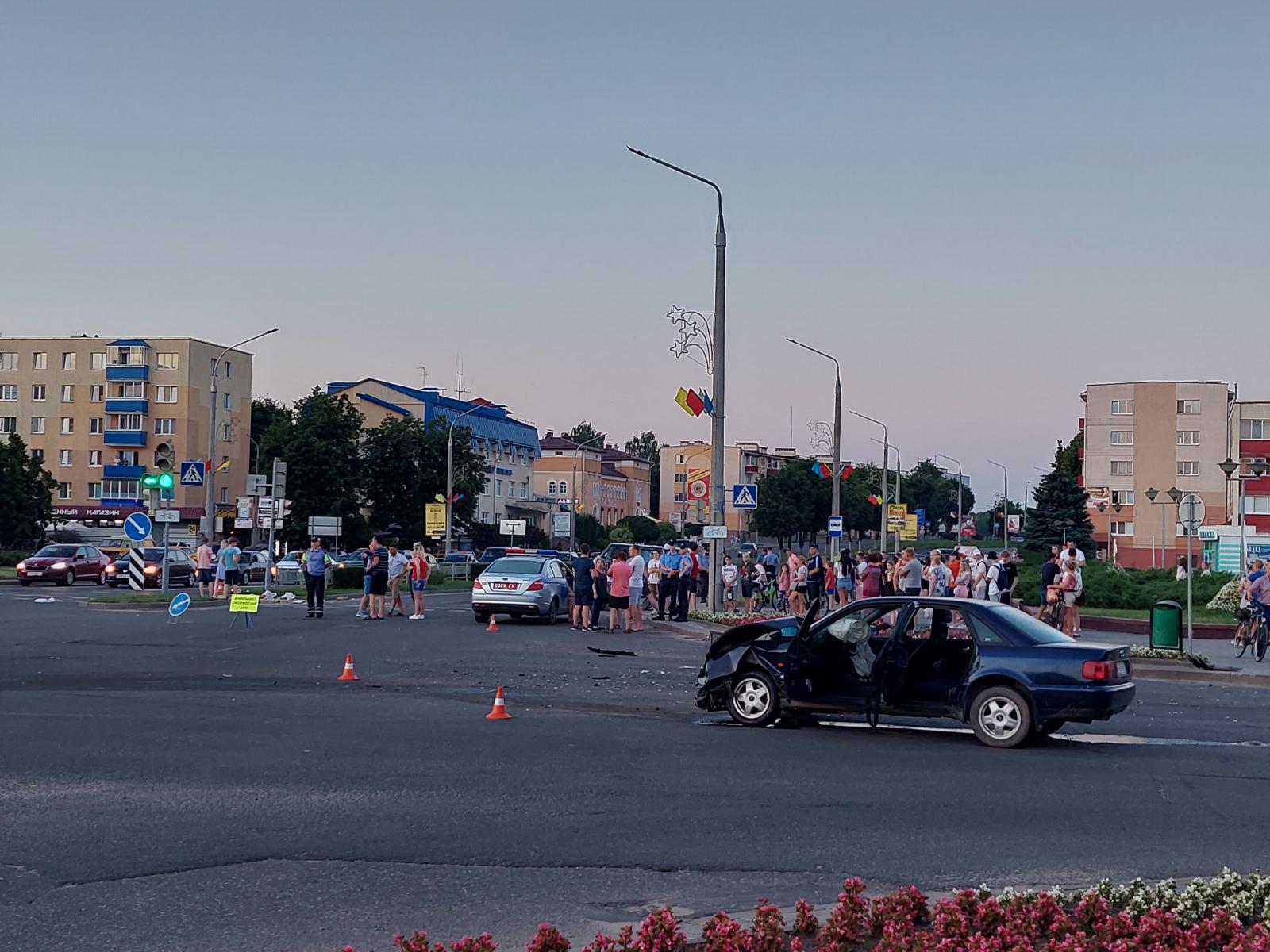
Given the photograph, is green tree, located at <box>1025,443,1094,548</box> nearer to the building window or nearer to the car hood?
the building window

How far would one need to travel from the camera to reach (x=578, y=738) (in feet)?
40.5

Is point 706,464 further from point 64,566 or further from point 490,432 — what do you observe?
point 64,566

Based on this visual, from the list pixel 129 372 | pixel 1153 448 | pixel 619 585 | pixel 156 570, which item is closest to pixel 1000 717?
pixel 619 585

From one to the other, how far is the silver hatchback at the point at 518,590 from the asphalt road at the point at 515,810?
13.6 metres

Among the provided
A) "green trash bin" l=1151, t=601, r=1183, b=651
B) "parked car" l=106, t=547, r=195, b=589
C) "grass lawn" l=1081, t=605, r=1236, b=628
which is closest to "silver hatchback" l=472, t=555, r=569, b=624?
"grass lawn" l=1081, t=605, r=1236, b=628

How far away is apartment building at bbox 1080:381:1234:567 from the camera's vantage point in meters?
103

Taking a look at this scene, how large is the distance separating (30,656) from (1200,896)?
1818cm

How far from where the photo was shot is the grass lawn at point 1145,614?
105ft

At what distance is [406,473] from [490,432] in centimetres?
3130

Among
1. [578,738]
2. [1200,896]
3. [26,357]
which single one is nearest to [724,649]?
[578,738]

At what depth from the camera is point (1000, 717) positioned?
12.6 m

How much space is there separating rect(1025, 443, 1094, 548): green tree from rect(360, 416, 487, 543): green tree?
33.8 m

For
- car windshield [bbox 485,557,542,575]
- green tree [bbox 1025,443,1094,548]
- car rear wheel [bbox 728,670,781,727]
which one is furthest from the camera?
green tree [bbox 1025,443,1094,548]

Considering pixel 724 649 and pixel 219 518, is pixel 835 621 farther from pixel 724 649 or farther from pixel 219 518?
pixel 219 518
